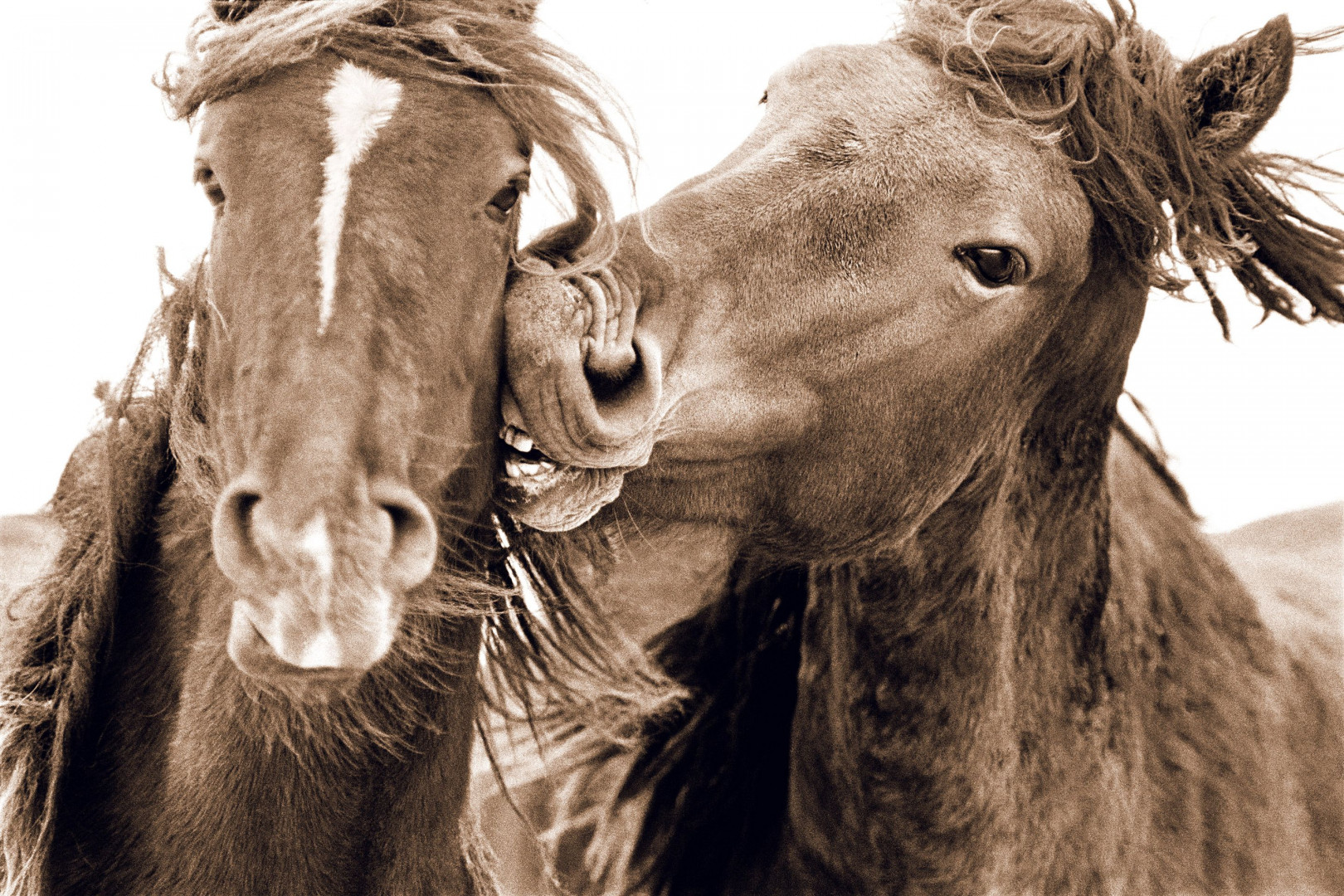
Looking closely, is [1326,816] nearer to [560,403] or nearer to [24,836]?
[560,403]

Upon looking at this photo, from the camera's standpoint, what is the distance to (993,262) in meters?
2.19

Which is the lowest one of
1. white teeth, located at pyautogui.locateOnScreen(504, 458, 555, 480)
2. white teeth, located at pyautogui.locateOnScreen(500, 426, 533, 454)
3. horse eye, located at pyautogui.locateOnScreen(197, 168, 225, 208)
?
white teeth, located at pyautogui.locateOnScreen(504, 458, 555, 480)

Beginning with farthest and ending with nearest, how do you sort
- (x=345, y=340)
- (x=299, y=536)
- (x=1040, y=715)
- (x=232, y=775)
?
1. (x=1040, y=715)
2. (x=232, y=775)
3. (x=345, y=340)
4. (x=299, y=536)

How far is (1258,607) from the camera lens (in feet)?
9.78

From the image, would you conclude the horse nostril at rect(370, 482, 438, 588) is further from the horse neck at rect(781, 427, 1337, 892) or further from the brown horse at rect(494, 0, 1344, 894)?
the horse neck at rect(781, 427, 1337, 892)

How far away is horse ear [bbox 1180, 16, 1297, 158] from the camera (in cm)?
220

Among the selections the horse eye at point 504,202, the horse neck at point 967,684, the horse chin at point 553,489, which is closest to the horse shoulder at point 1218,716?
the horse neck at point 967,684

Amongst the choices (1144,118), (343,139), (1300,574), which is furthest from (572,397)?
(1300,574)

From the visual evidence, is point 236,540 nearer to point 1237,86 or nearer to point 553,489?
point 553,489

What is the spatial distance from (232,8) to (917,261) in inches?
45.1

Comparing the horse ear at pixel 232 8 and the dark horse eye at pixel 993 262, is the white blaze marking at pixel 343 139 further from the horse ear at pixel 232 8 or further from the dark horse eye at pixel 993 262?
Answer: the dark horse eye at pixel 993 262

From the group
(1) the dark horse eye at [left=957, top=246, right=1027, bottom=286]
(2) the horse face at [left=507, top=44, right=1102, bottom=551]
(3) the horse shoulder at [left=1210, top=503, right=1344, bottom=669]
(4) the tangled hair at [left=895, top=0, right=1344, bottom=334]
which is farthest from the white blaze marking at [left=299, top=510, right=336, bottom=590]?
Result: (3) the horse shoulder at [left=1210, top=503, right=1344, bottom=669]

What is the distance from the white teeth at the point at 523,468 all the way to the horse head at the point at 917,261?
0.02 m

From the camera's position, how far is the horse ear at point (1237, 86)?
2201 mm
